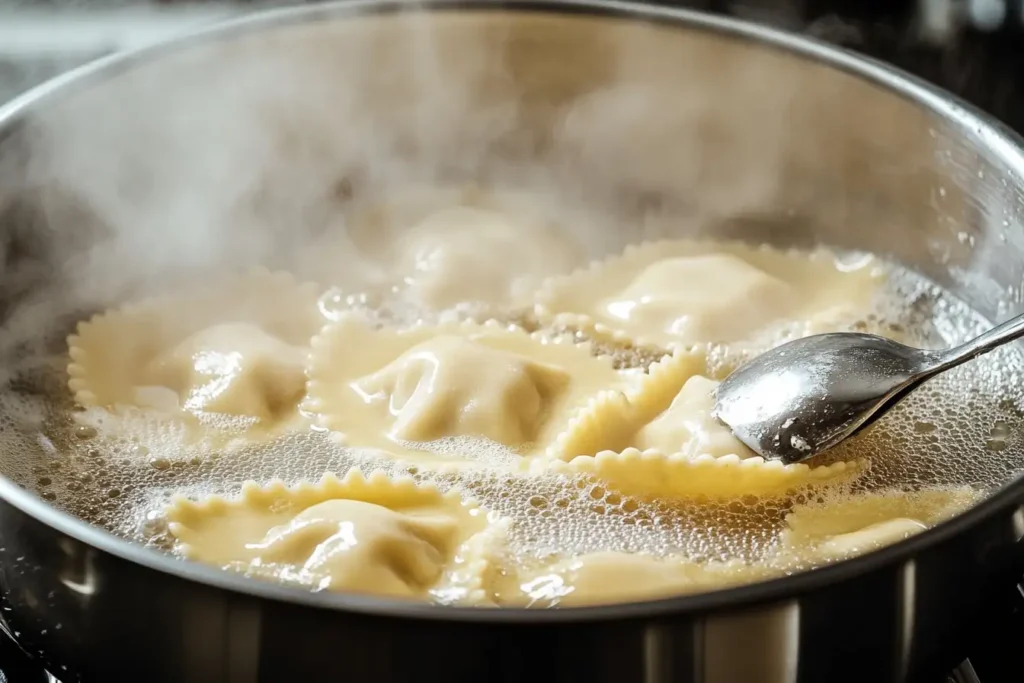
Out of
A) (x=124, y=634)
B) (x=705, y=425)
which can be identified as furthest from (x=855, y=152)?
(x=124, y=634)

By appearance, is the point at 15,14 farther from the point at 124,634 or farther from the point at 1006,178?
the point at 1006,178

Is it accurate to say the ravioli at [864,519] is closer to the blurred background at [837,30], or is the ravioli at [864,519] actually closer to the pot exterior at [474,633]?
the pot exterior at [474,633]

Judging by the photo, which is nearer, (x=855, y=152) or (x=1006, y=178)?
(x=1006, y=178)

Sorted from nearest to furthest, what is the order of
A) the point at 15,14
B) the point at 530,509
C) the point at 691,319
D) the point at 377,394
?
1. the point at 530,509
2. the point at 377,394
3. the point at 691,319
4. the point at 15,14

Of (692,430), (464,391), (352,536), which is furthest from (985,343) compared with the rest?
(352,536)

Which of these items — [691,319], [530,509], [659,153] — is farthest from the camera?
[659,153]

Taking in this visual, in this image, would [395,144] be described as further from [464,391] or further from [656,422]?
[656,422]

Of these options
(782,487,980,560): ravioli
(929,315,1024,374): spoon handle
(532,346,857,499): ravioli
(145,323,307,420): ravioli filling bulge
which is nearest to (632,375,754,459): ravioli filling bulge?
(532,346,857,499): ravioli

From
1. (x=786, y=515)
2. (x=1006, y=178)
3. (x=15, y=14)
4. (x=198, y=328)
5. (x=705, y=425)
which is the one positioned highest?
(x=15, y=14)

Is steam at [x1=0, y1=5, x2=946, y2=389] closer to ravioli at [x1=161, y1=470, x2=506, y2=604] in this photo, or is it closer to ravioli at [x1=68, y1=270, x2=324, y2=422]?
ravioli at [x1=68, y1=270, x2=324, y2=422]
